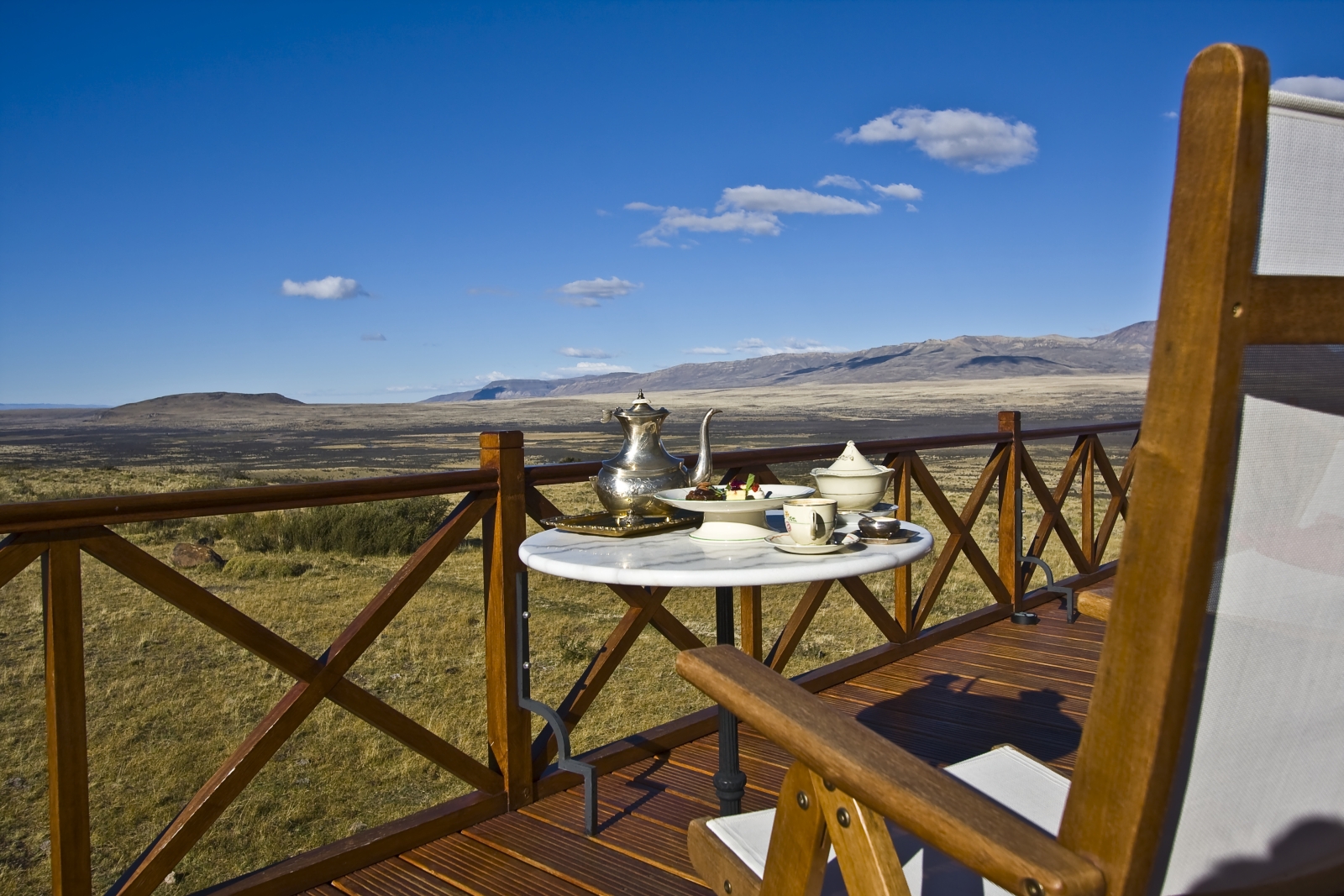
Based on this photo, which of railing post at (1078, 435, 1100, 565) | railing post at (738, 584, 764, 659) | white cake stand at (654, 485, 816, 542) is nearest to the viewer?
white cake stand at (654, 485, 816, 542)

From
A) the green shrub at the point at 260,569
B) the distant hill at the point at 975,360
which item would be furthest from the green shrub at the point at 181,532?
the distant hill at the point at 975,360

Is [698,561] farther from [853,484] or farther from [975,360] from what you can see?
[975,360]

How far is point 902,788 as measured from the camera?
0.72 metres

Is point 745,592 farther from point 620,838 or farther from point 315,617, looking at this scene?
point 315,617

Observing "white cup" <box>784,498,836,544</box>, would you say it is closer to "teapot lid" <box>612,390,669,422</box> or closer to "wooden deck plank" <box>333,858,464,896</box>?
"teapot lid" <box>612,390,669,422</box>

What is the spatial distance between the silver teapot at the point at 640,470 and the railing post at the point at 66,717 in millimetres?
1087

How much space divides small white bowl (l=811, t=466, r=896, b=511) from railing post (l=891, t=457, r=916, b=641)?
1320 mm

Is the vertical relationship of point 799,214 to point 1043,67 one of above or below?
above

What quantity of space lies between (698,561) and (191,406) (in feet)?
421

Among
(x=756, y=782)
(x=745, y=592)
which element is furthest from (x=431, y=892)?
(x=745, y=592)

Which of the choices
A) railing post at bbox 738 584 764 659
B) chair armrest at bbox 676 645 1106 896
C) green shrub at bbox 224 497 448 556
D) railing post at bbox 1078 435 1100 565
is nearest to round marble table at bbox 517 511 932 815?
chair armrest at bbox 676 645 1106 896

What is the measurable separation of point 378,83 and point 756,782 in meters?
38.8

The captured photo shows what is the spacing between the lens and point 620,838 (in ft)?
7.30

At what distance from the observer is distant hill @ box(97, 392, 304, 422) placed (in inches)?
4213
